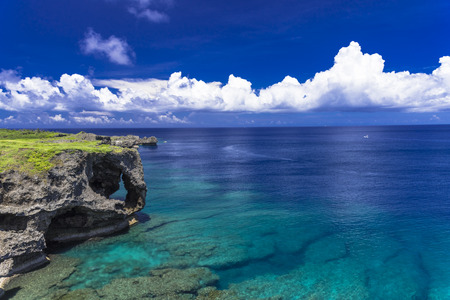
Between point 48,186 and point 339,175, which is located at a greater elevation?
point 48,186

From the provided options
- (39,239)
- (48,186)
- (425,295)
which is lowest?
(425,295)

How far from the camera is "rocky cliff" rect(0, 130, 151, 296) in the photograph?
97.4 feet

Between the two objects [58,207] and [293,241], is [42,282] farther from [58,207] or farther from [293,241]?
[293,241]

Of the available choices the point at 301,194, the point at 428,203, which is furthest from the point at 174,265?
the point at 428,203

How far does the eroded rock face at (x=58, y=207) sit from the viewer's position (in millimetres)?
29656

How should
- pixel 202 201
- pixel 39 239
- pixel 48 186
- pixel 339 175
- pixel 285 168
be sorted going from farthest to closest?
1. pixel 285 168
2. pixel 339 175
3. pixel 202 201
4. pixel 48 186
5. pixel 39 239

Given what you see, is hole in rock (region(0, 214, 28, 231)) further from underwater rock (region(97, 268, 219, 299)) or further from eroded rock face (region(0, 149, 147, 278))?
underwater rock (region(97, 268, 219, 299))

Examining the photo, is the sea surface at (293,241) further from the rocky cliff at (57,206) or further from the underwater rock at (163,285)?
the rocky cliff at (57,206)

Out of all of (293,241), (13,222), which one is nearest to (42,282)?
(13,222)

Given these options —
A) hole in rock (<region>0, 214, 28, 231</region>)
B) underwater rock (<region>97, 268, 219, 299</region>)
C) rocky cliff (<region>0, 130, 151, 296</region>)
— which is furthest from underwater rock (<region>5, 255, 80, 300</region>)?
hole in rock (<region>0, 214, 28, 231</region>)

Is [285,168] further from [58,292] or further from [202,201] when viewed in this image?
[58,292]

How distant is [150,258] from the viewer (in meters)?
33.5

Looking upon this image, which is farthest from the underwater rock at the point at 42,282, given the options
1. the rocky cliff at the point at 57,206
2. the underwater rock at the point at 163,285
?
the underwater rock at the point at 163,285

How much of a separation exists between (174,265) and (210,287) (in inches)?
228
